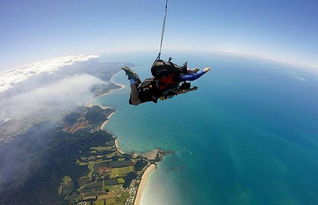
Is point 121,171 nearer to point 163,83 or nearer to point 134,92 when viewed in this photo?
point 134,92

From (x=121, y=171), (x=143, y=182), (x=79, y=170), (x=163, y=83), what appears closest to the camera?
(x=163, y=83)

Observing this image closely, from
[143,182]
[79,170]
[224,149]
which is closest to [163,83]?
[143,182]

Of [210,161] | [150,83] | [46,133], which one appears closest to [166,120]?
[210,161]

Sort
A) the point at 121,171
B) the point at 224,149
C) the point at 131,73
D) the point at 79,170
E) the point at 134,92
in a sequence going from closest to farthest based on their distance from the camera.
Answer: the point at 131,73, the point at 134,92, the point at 121,171, the point at 79,170, the point at 224,149

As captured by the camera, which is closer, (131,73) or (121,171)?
(131,73)

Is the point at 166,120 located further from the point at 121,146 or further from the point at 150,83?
the point at 150,83

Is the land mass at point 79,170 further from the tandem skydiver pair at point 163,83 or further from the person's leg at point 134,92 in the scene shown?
the tandem skydiver pair at point 163,83

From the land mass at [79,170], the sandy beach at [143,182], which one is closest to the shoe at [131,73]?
the sandy beach at [143,182]

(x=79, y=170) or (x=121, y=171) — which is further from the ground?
(x=121, y=171)

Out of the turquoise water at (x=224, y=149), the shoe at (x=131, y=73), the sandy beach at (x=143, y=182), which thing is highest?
the shoe at (x=131, y=73)
